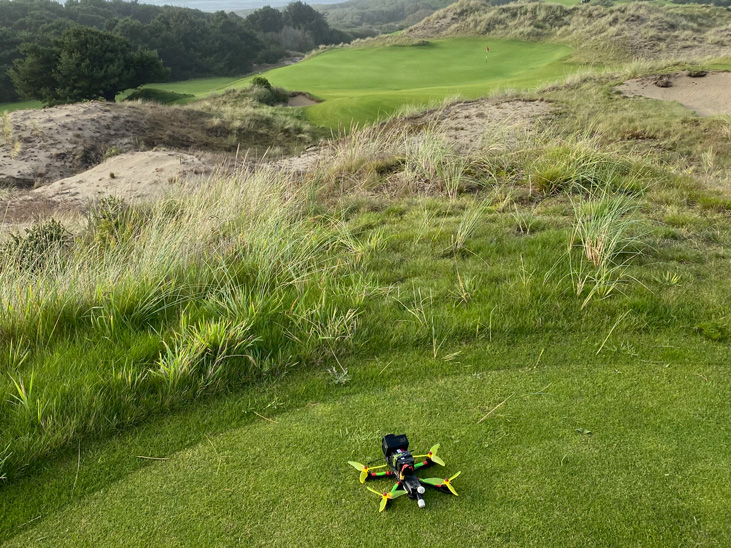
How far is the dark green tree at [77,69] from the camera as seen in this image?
27062 millimetres

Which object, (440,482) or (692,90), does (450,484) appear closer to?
(440,482)

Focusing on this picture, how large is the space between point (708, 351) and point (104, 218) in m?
5.80

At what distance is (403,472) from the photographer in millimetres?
1930

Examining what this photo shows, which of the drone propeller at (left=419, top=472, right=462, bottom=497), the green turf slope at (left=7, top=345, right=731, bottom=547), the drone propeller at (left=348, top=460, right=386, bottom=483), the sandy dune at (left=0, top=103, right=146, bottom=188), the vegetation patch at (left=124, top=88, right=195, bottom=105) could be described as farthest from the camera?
the vegetation patch at (left=124, top=88, right=195, bottom=105)

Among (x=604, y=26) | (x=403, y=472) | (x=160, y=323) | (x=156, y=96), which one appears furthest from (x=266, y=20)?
(x=403, y=472)

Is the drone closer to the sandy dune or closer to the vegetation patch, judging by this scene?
the sandy dune

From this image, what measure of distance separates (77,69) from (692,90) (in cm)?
2878

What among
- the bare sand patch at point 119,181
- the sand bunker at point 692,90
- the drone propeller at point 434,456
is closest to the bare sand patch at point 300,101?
the bare sand patch at point 119,181

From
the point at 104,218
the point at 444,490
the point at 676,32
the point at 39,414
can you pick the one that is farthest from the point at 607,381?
the point at 676,32

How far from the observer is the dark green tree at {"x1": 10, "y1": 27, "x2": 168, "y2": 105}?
27.1 meters

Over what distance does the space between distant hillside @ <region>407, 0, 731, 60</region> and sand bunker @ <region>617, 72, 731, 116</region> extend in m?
10.7

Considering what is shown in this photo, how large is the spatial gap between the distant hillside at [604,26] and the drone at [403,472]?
27.0 metres

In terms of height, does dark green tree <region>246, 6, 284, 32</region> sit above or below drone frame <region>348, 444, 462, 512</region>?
above

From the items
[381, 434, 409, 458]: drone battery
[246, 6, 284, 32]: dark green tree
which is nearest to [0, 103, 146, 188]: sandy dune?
[381, 434, 409, 458]: drone battery
